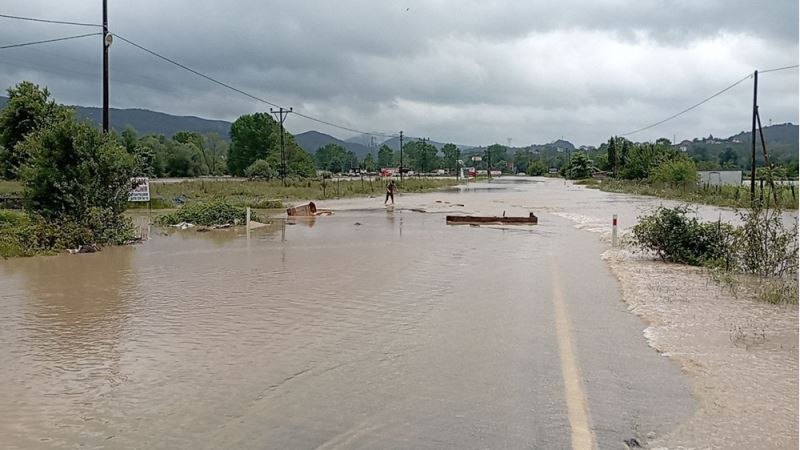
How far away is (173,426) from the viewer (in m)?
5.74

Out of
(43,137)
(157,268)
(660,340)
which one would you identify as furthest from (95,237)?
(660,340)

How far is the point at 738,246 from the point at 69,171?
59.5ft

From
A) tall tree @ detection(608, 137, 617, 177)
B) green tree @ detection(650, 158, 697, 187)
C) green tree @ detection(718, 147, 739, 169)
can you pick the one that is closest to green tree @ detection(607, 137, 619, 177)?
tall tree @ detection(608, 137, 617, 177)

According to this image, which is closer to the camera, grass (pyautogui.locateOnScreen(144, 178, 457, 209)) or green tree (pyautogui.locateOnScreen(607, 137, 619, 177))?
grass (pyautogui.locateOnScreen(144, 178, 457, 209))

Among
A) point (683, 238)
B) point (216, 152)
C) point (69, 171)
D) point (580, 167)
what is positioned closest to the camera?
point (683, 238)

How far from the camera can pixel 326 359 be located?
7.93 metres

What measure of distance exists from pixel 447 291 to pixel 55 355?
688 centimetres

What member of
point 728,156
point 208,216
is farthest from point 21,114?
point 728,156

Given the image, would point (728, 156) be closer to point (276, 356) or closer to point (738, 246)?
point (738, 246)

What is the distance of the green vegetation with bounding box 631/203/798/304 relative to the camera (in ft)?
44.8

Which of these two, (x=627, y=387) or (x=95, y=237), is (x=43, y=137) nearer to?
(x=95, y=237)

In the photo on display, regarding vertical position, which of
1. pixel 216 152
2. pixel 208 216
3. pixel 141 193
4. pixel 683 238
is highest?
pixel 216 152

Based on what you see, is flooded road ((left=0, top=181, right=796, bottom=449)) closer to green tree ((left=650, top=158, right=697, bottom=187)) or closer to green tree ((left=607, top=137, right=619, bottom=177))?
green tree ((left=650, top=158, right=697, bottom=187))

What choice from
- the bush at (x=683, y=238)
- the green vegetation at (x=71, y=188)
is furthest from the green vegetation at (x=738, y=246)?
the green vegetation at (x=71, y=188)
